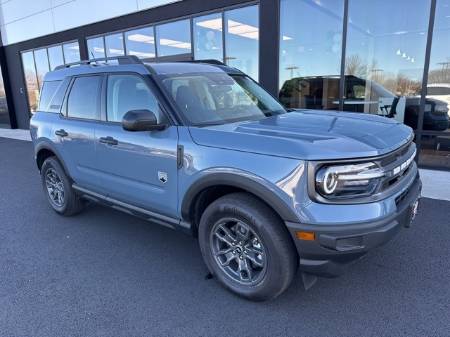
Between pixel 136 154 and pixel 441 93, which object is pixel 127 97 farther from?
pixel 441 93

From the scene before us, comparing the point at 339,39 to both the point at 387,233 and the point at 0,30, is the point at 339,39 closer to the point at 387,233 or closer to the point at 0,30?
the point at 387,233

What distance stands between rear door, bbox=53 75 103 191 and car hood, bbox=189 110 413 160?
5.08 feet

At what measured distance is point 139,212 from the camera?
341 cm

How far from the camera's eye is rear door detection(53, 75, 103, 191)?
12.4ft

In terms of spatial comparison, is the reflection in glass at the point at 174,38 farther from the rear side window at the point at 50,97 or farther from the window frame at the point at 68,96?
the window frame at the point at 68,96

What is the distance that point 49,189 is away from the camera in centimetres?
484

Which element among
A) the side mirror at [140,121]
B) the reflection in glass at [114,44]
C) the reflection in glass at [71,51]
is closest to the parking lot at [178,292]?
the side mirror at [140,121]

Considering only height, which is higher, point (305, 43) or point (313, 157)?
point (305, 43)

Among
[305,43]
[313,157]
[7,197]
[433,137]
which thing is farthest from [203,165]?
[305,43]

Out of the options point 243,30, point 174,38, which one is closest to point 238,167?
point 243,30

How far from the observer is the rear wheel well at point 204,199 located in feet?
9.03

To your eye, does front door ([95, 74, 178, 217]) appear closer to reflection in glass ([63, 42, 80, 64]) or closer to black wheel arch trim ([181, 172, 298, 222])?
black wheel arch trim ([181, 172, 298, 222])

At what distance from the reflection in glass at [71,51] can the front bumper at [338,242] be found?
12726 mm

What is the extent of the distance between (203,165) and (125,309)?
128 centimetres
